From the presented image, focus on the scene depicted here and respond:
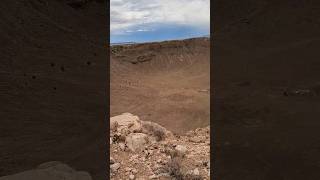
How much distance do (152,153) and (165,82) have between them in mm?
9143

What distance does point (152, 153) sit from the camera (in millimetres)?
6254

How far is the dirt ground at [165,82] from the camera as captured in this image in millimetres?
10750

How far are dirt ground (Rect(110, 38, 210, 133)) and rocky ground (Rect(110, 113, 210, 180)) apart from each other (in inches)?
95.6

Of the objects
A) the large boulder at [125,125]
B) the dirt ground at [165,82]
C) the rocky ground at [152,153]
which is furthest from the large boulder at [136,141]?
the dirt ground at [165,82]

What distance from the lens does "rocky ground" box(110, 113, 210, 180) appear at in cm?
559

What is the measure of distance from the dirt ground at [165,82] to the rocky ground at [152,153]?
95.6 inches
